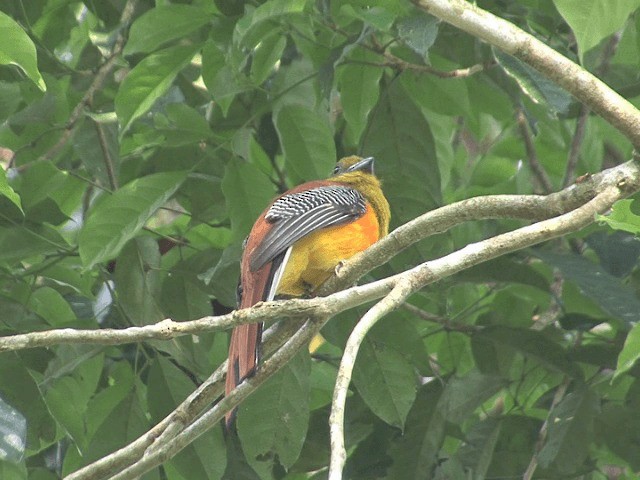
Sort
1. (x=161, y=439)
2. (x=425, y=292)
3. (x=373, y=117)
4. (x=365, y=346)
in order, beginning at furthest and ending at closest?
(x=373, y=117)
(x=425, y=292)
(x=365, y=346)
(x=161, y=439)

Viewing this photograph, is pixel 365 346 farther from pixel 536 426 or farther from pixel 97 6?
pixel 97 6

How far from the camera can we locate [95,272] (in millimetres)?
4727

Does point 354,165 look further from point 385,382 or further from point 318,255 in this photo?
point 385,382

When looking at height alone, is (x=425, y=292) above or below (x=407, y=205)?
below

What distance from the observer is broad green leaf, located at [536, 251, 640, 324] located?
382cm

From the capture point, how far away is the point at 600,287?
3.91m

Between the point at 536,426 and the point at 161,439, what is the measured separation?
6.11 ft

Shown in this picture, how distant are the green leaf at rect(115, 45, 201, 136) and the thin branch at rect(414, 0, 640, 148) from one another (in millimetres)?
1296

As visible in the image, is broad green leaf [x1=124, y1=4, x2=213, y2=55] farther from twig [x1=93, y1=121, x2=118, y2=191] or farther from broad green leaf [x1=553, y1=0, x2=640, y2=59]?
broad green leaf [x1=553, y1=0, x2=640, y2=59]

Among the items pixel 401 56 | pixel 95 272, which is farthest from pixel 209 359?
pixel 401 56

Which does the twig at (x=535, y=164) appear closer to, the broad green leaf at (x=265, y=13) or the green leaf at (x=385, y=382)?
the green leaf at (x=385, y=382)

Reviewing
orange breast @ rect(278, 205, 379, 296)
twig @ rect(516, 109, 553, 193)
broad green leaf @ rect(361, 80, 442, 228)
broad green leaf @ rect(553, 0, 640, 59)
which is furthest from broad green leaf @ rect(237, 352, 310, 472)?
twig @ rect(516, 109, 553, 193)

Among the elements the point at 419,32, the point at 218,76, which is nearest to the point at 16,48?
the point at 218,76

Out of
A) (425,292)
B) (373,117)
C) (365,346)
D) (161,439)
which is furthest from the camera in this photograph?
(373,117)
